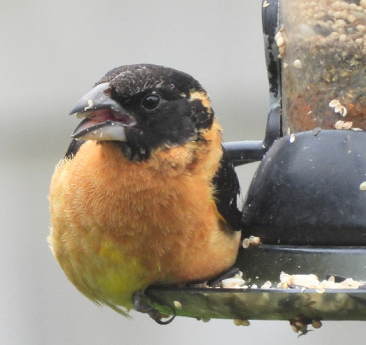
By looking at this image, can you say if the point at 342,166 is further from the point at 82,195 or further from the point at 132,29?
the point at 132,29

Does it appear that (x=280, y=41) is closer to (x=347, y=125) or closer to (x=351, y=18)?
(x=351, y=18)

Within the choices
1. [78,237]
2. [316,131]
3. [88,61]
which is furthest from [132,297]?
[88,61]

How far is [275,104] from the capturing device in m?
3.51

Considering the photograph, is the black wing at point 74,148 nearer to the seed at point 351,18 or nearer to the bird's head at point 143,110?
the bird's head at point 143,110

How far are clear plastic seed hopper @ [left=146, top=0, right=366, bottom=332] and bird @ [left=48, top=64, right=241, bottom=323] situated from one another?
121 millimetres

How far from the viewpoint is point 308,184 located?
114 inches

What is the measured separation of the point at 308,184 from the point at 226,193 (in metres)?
0.52

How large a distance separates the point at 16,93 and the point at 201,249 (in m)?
4.24

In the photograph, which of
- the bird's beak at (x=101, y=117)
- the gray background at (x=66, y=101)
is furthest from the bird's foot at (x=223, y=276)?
the gray background at (x=66, y=101)

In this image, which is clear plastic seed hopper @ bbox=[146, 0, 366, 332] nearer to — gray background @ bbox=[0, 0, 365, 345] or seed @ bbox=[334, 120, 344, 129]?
seed @ bbox=[334, 120, 344, 129]

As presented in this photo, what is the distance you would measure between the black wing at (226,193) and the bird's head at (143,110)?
20cm

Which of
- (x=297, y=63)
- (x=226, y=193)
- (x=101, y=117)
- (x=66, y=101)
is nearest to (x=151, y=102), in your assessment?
(x=101, y=117)

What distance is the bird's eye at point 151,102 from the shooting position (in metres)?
3.02

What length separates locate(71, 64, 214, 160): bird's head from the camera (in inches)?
112
